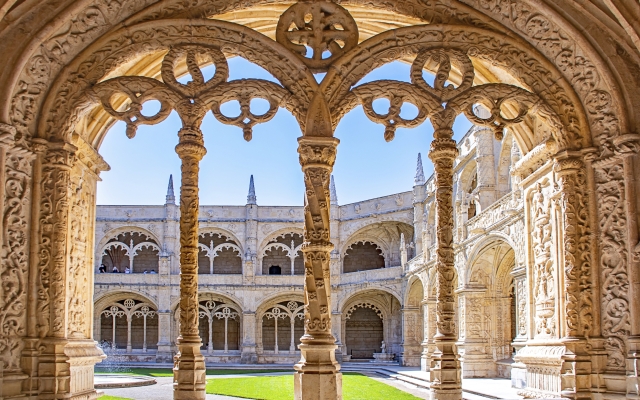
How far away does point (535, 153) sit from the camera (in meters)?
7.23

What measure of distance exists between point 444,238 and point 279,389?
9641mm

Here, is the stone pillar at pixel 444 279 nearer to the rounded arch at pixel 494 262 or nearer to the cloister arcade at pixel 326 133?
the cloister arcade at pixel 326 133

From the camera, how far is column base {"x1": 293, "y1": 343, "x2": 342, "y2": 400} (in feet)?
19.8

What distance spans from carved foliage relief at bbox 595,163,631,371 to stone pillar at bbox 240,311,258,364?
24.4 m

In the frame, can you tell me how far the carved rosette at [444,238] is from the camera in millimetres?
6465

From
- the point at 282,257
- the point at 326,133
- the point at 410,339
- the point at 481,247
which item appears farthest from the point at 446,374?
the point at 282,257

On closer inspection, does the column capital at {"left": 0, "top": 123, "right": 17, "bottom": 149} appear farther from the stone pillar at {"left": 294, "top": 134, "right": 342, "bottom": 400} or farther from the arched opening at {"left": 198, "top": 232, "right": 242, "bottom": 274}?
the arched opening at {"left": 198, "top": 232, "right": 242, "bottom": 274}

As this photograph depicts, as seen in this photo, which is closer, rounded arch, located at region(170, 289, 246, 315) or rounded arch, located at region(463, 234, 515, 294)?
rounded arch, located at region(463, 234, 515, 294)

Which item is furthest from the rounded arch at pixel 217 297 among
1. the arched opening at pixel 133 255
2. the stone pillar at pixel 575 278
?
the stone pillar at pixel 575 278

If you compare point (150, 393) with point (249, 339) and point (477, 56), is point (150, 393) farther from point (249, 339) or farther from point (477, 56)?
point (249, 339)

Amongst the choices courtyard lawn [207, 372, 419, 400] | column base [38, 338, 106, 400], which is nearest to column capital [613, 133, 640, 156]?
column base [38, 338, 106, 400]

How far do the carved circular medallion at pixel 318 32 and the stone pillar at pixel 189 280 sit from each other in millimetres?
1123

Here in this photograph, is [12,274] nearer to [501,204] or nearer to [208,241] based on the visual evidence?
[501,204]

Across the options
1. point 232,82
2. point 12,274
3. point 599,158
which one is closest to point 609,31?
point 599,158
